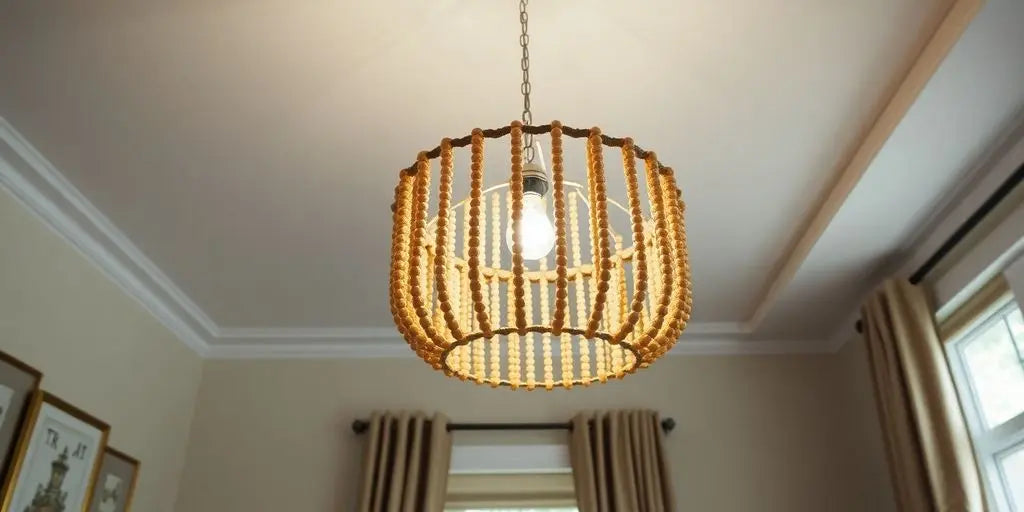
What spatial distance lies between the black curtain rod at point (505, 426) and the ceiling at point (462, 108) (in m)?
0.80

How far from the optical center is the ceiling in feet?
5.76

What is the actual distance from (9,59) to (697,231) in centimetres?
206

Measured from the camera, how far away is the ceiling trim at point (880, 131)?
5.60ft

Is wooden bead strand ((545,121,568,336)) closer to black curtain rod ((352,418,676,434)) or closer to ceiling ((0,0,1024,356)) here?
ceiling ((0,0,1024,356))

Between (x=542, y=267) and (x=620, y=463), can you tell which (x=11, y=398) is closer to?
(x=542, y=267)

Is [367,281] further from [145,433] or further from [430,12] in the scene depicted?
[430,12]

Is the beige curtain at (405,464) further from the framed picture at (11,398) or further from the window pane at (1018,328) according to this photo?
the window pane at (1018,328)

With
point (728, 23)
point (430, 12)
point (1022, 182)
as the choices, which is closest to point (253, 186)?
point (430, 12)

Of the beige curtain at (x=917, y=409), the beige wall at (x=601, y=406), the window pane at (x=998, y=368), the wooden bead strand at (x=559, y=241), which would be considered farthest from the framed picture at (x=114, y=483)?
the window pane at (x=998, y=368)

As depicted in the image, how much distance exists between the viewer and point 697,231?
8.65ft

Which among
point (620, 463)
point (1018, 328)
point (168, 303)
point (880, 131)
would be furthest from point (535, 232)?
point (168, 303)

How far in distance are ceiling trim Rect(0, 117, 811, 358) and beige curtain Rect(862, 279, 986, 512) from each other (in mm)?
831

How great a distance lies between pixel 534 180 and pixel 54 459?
1910 mm

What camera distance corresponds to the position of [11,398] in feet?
7.23
